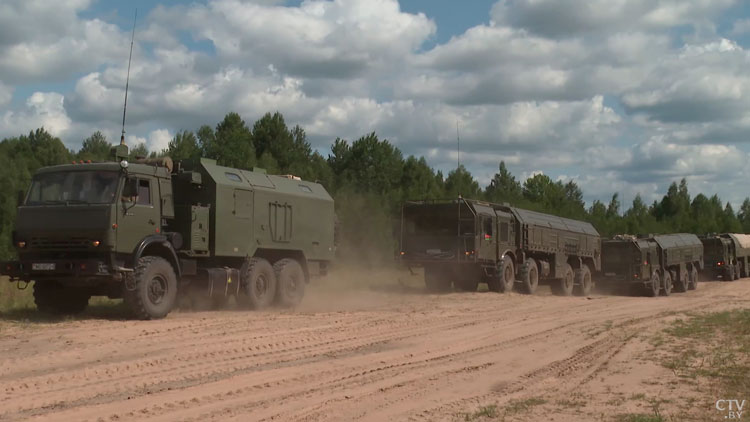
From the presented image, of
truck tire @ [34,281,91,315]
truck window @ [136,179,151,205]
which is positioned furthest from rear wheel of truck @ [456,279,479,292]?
truck tire @ [34,281,91,315]

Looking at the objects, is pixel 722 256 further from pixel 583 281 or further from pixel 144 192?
pixel 144 192

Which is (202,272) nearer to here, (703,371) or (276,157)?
(703,371)

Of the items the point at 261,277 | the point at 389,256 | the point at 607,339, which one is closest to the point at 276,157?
the point at 389,256

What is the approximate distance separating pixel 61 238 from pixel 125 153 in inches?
89.9

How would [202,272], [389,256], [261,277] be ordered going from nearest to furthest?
1. [202,272]
2. [261,277]
3. [389,256]

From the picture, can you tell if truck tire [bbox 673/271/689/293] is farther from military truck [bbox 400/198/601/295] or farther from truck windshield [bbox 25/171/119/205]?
truck windshield [bbox 25/171/119/205]

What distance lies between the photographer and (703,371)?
1058cm

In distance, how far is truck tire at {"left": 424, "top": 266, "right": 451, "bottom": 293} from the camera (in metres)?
26.3

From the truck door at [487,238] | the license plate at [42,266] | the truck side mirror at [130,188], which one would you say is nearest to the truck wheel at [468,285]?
the truck door at [487,238]

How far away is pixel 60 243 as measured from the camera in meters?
14.3

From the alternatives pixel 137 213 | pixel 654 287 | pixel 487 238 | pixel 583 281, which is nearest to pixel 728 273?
pixel 654 287

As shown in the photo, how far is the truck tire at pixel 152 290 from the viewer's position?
14.5 meters

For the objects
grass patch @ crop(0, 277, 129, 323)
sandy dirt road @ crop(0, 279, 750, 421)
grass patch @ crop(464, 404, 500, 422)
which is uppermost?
grass patch @ crop(0, 277, 129, 323)

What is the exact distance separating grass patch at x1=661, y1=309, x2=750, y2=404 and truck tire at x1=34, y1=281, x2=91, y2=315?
1101 centimetres
